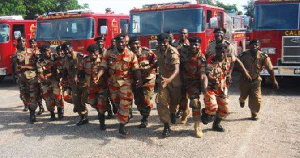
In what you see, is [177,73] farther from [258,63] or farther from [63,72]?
[63,72]

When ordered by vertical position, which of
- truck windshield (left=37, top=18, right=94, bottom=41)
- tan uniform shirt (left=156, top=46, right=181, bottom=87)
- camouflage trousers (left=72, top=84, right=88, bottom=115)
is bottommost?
camouflage trousers (left=72, top=84, right=88, bottom=115)

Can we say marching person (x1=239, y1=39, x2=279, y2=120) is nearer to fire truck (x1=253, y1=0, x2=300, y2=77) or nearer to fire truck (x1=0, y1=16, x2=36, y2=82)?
fire truck (x1=253, y1=0, x2=300, y2=77)

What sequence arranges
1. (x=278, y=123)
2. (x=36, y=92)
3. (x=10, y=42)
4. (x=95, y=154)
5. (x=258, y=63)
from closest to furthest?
(x=95, y=154)
(x=278, y=123)
(x=258, y=63)
(x=36, y=92)
(x=10, y=42)

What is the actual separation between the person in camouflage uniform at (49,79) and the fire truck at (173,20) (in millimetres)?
3280

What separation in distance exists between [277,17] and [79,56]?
206 inches

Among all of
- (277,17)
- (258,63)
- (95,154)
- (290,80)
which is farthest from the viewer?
(290,80)

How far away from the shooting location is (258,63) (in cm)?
614

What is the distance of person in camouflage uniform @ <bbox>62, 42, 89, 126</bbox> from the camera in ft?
19.9

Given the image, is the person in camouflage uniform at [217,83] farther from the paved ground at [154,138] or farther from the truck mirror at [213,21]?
the truck mirror at [213,21]

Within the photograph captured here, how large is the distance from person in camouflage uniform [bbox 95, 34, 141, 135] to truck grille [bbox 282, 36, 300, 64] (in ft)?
15.9

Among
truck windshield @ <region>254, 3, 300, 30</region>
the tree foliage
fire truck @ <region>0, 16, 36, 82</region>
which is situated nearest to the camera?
truck windshield @ <region>254, 3, 300, 30</region>

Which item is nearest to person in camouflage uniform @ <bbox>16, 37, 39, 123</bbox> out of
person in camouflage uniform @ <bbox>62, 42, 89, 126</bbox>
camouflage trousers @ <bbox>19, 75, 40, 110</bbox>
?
camouflage trousers @ <bbox>19, 75, 40, 110</bbox>

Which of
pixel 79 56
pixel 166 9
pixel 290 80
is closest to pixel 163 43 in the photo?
pixel 79 56

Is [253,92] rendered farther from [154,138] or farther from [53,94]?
[53,94]
